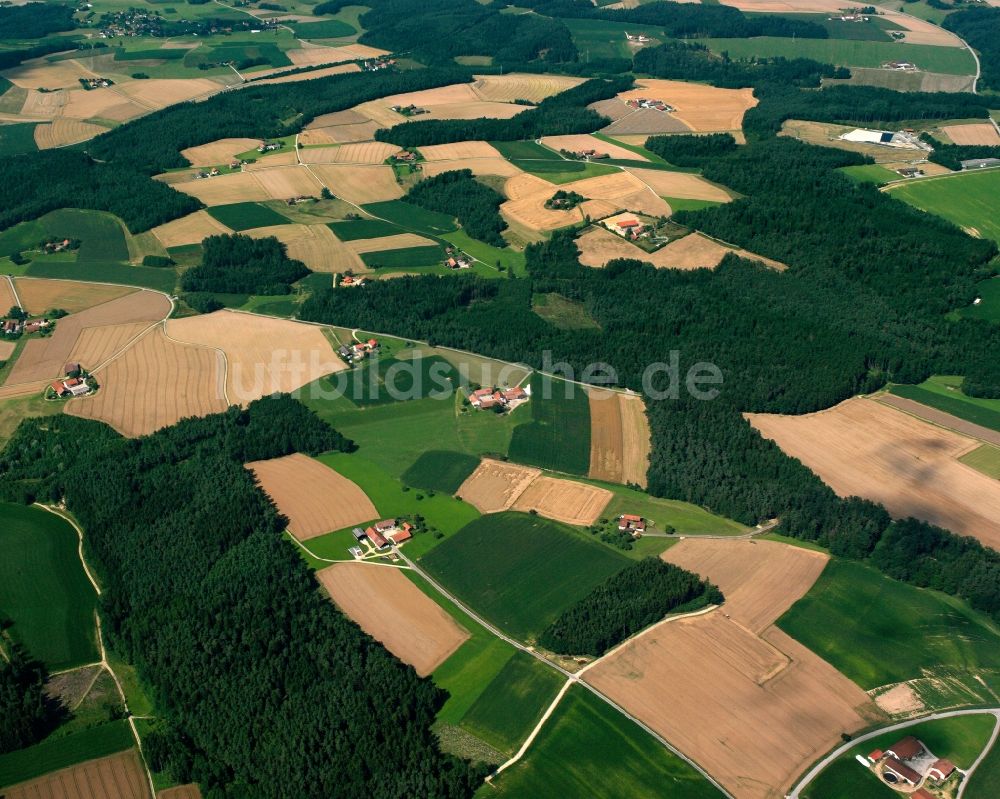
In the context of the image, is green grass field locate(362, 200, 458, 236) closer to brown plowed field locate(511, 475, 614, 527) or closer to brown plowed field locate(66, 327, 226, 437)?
brown plowed field locate(66, 327, 226, 437)

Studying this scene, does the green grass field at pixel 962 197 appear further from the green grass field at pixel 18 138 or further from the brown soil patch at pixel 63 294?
the green grass field at pixel 18 138

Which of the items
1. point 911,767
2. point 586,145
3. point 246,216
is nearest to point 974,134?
point 586,145

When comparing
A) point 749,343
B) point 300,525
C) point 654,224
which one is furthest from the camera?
point 654,224

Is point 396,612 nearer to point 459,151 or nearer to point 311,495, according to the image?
point 311,495

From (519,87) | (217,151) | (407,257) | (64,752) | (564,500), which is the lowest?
(64,752)

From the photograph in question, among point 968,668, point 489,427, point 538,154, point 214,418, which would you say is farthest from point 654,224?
point 968,668

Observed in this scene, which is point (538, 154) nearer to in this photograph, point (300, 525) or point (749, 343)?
point (749, 343)

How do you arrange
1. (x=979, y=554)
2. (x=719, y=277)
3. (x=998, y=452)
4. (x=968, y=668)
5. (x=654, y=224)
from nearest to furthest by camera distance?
(x=968, y=668) < (x=979, y=554) < (x=998, y=452) < (x=719, y=277) < (x=654, y=224)
